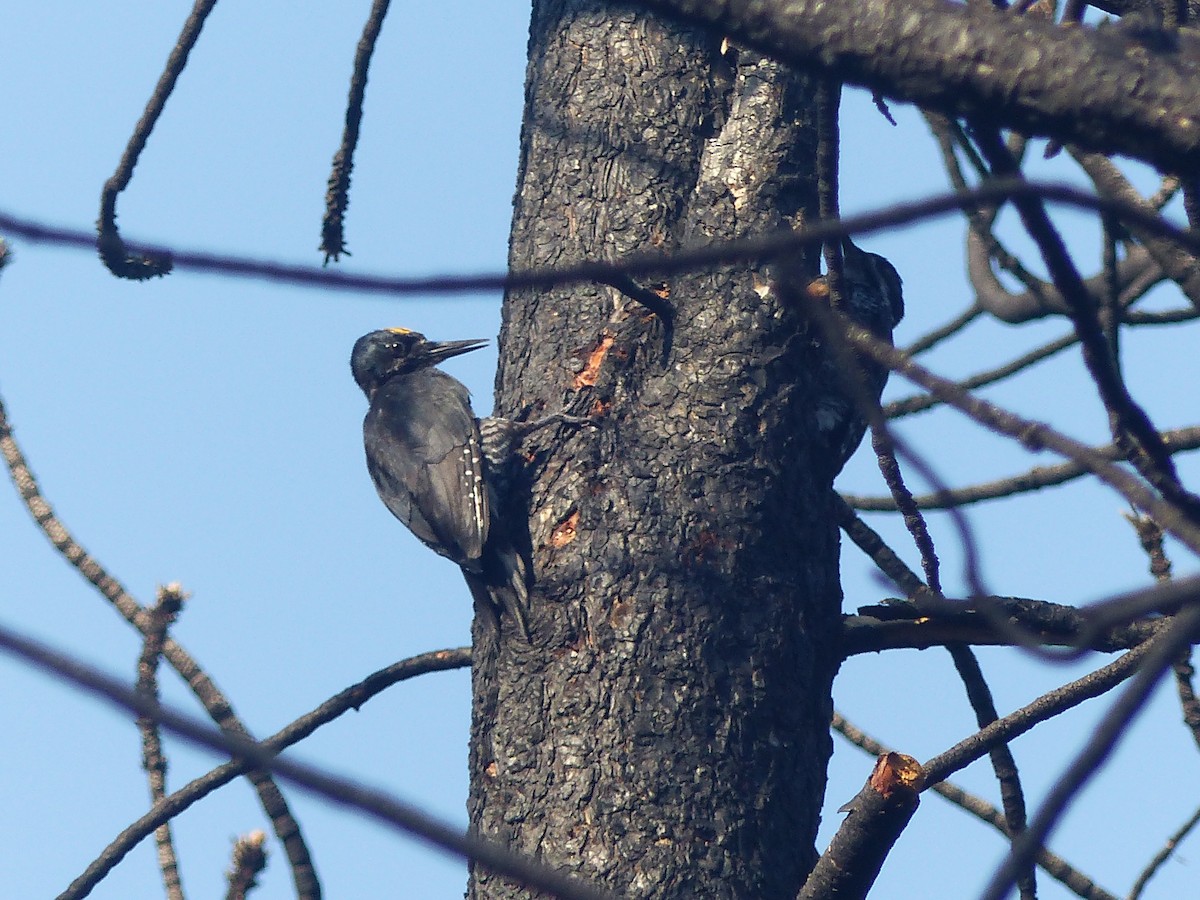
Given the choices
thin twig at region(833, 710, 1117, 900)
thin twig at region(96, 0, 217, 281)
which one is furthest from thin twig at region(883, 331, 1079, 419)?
thin twig at region(96, 0, 217, 281)

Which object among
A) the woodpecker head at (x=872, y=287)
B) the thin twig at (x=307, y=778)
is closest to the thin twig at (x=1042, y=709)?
the thin twig at (x=307, y=778)

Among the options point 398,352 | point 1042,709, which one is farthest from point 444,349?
point 1042,709

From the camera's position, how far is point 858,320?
3.80 meters

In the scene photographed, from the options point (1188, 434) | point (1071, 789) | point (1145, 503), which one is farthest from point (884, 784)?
point (1188, 434)

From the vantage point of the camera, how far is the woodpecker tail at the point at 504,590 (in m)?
3.20

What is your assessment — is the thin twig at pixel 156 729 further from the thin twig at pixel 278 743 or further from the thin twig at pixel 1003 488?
the thin twig at pixel 1003 488

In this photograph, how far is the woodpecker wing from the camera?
445 centimetres

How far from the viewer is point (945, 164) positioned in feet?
13.5

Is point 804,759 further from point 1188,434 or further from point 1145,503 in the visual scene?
point 1145,503

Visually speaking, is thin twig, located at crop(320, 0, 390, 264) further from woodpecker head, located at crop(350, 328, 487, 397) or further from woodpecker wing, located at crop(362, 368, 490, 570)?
woodpecker head, located at crop(350, 328, 487, 397)

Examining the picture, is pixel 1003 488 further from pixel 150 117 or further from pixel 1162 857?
pixel 150 117

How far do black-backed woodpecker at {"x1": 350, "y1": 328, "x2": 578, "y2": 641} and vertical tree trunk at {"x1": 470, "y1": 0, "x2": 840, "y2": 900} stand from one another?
3.8 inches

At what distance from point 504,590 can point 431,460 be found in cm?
168

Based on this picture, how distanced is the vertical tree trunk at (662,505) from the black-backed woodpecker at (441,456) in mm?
97
